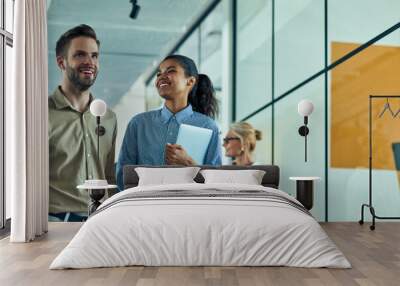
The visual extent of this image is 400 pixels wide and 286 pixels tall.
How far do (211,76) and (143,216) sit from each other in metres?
3.27

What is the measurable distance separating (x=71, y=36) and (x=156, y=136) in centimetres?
169

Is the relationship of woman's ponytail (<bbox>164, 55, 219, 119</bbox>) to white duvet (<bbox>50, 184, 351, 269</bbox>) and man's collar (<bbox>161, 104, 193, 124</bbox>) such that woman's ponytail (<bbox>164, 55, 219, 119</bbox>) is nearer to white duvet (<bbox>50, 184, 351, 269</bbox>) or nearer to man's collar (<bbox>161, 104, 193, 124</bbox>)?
man's collar (<bbox>161, 104, 193, 124</bbox>)

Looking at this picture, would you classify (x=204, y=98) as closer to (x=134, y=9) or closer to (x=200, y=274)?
(x=134, y=9)

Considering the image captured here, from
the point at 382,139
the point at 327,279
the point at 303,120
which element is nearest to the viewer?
the point at 327,279

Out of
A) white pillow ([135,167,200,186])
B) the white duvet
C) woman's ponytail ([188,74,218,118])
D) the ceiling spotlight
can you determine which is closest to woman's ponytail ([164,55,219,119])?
woman's ponytail ([188,74,218,118])

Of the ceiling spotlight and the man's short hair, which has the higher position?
the ceiling spotlight

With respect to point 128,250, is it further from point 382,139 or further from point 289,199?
point 382,139

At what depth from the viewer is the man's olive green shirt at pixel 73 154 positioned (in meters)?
6.85

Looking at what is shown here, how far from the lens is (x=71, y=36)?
6.92m

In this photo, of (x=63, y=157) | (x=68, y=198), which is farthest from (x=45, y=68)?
(x=68, y=198)

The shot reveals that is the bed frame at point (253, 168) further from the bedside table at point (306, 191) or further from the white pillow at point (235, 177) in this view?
the bedside table at point (306, 191)

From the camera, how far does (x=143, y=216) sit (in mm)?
4051

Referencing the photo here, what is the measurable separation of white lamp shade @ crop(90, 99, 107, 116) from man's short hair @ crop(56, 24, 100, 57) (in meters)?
0.79

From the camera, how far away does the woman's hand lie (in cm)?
680
